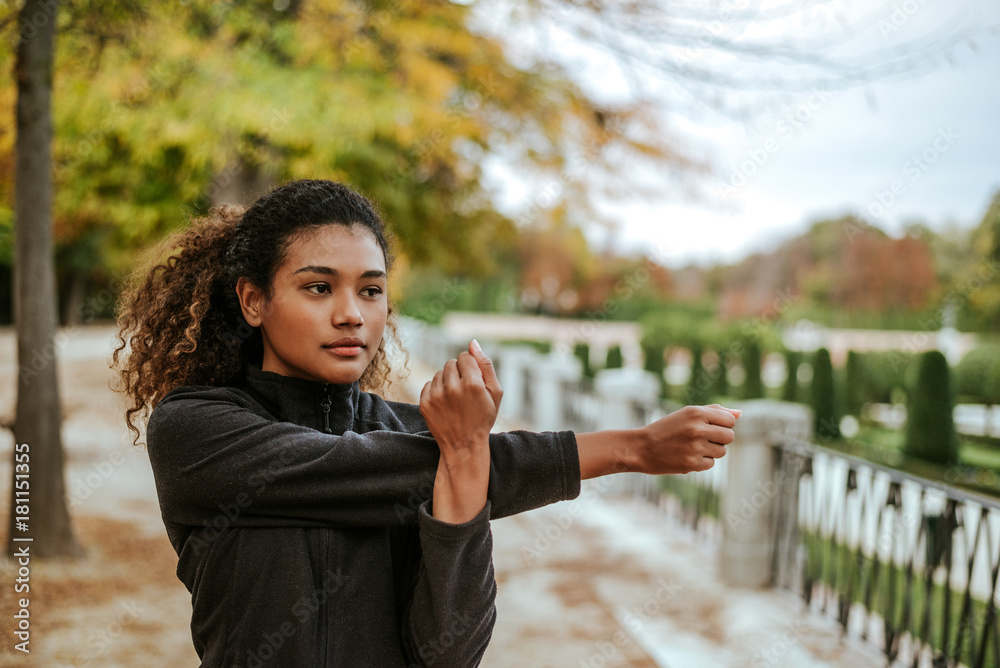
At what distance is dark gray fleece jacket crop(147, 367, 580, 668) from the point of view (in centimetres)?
115

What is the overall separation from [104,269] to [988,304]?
71.5 ft

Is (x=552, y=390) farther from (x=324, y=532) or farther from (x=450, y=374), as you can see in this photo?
(x=450, y=374)

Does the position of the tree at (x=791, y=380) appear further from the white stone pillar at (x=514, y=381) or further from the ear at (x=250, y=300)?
the ear at (x=250, y=300)

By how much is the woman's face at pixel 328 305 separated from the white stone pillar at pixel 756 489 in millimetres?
4510

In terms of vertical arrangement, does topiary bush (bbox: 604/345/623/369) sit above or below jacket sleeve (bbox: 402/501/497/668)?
below

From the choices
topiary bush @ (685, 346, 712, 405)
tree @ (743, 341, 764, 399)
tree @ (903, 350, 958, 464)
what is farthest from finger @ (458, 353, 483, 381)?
tree @ (743, 341, 764, 399)

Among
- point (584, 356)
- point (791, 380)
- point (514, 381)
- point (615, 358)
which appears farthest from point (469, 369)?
point (584, 356)

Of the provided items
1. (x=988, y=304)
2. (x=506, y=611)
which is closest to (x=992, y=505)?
(x=506, y=611)

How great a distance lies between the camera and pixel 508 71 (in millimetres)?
7160

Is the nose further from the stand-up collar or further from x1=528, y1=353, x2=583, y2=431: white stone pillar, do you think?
x1=528, y1=353, x2=583, y2=431: white stone pillar

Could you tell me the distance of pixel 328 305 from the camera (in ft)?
4.06

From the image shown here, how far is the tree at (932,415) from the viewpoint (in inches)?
260

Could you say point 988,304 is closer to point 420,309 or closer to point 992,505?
point 992,505

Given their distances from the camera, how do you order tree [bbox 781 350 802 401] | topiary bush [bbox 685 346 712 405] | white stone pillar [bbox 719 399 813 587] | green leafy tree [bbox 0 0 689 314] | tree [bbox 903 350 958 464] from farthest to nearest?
tree [bbox 781 350 802 401] → topiary bush [bbox 685 346 712 405] → tree [bbox 903 350 958 464] → green leafy tree [bbox 0 0 689 314] → white stone pillar [bbox 719 399 813 587]
